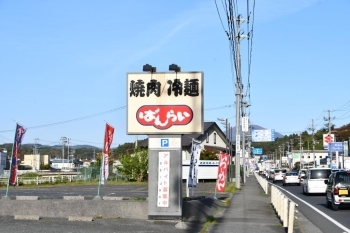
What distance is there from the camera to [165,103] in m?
15.4

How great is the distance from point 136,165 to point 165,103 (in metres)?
35.7

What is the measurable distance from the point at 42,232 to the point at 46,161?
124m

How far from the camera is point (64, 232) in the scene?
12.7 metres

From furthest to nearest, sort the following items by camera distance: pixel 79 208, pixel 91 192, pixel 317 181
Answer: pixel 91 192
pixel 317 181
pixel 79 208

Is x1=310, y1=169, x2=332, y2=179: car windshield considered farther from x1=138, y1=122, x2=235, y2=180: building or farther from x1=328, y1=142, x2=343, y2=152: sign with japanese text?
x1=328, y1=142, x2=343, y2=152: sign with japanese text

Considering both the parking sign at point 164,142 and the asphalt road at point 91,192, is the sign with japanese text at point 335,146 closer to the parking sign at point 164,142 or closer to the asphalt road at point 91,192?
the asphalt road at point 91,192

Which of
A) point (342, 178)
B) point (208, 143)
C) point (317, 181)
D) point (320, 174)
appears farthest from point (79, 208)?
point (208, 143)

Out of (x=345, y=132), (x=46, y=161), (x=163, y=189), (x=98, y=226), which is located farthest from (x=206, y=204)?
(x=46, y=161)

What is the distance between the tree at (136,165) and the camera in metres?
50.3

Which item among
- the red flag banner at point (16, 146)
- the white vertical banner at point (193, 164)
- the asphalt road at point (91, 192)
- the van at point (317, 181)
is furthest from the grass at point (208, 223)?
the van at point (317, 181)

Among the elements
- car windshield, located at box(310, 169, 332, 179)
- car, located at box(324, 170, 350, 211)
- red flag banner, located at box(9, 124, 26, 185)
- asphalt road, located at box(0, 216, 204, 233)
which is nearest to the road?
car, located at box(324, 170, 350, 211)

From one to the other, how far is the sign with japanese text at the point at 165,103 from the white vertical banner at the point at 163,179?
0.73 m

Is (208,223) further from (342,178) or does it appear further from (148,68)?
(342,178)

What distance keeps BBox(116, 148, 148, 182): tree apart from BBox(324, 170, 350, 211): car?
2965 cm
